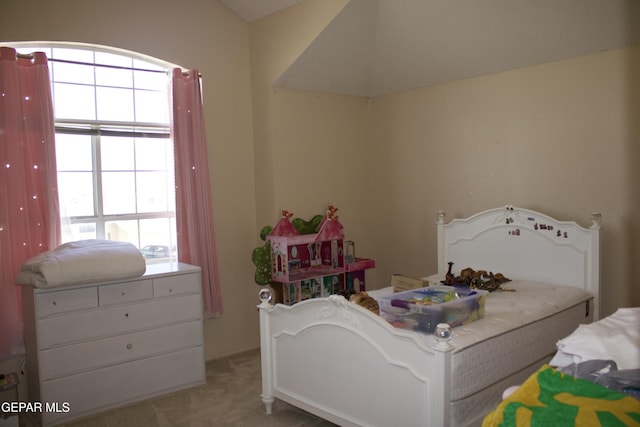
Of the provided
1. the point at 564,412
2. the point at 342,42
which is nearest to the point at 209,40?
the point at 342,42

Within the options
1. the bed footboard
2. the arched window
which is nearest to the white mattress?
the bed footboard

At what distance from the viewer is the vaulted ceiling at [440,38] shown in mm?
3232

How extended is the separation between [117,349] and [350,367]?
1.57 metres

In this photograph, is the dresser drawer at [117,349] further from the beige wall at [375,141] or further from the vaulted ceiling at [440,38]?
the vaulted ceiling at [440,38]

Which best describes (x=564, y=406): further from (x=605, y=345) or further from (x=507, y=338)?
(x=507, y=338)

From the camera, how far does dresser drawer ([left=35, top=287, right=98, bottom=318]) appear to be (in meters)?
3.07

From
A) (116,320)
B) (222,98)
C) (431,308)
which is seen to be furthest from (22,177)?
(431,308)

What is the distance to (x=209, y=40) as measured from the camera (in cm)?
420

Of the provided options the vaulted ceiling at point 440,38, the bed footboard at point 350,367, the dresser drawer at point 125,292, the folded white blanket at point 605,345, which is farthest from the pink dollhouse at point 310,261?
the folded white blanket at point 605,345

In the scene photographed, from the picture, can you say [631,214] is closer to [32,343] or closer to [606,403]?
[606,403]

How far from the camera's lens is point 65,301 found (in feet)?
10.3

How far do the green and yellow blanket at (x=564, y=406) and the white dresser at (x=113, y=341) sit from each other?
2548 mm

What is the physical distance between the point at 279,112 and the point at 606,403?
3.33 meters

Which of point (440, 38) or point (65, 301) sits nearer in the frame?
point (65, 301)
